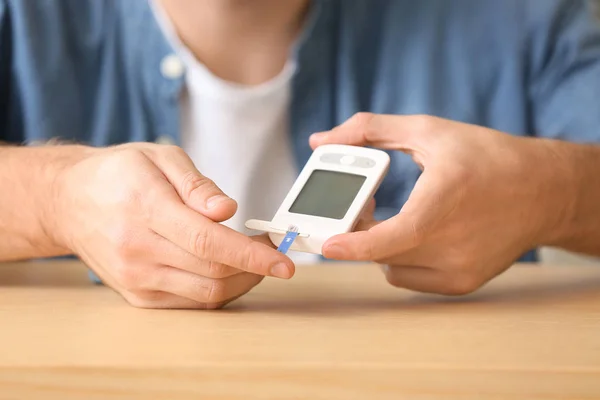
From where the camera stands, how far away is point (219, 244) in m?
0.46

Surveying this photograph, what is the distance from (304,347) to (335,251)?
0.08 metres

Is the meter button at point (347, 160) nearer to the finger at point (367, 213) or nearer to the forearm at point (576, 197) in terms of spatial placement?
the finger at point (367, 213)

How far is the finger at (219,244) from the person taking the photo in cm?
46

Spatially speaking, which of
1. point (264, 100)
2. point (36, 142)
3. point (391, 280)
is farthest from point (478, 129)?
point (36, 142)

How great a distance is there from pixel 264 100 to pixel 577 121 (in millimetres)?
409

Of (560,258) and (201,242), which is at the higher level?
(201,242)

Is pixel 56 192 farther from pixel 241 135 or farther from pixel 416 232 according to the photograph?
pixel 241 135

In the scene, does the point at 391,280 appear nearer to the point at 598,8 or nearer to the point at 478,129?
the point at 478,129

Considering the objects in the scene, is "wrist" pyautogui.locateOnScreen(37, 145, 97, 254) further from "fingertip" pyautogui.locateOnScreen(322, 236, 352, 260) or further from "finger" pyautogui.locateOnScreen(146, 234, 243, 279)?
"fingertip" pyautogui.locateOnScreen(322, 236, 352, 260)

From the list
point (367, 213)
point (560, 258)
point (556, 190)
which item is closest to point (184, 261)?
point (367, 213)

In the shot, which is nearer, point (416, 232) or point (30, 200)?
point (416, 232)

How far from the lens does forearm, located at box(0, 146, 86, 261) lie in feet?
1.95

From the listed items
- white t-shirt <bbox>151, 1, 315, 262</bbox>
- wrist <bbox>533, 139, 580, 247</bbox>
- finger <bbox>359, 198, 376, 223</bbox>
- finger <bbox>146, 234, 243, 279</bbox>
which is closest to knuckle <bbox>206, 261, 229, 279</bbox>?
finger <bbox>146, 234, 243, 279</bbox>

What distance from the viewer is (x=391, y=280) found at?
0.57m
